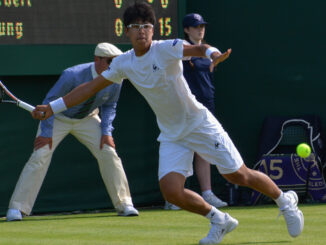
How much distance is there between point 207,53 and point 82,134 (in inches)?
121

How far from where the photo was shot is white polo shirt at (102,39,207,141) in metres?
5.37

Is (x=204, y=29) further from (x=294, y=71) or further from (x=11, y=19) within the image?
(x=11, y=19)

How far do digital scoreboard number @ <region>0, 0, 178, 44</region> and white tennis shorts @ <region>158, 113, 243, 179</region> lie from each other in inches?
106

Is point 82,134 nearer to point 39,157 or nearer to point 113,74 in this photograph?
point 39,157

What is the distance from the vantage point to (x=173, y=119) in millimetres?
5605

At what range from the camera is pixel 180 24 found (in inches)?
332

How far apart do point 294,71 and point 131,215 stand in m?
2.66

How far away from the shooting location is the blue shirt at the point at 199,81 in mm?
8367

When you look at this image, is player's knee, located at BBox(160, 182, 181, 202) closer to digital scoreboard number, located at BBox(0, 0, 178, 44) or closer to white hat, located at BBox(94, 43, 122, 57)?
white hat, located at BBox(94, 43, 122, 57)

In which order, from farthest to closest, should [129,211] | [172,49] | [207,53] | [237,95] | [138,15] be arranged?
1. [237,95]
2. [129,211]
3. [138,15]
4. [172,49]
5. [207,53]

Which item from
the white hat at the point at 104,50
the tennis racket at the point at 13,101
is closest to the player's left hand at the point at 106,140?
the white hat at the point at 104,50

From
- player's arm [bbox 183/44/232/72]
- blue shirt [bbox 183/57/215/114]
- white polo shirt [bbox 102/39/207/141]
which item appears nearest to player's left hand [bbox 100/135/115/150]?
blue shirt [bbox 183/57/215/114]

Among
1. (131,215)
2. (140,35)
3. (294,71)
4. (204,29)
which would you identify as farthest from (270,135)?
(140,35)

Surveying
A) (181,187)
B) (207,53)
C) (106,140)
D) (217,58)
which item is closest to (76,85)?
(106,140)
